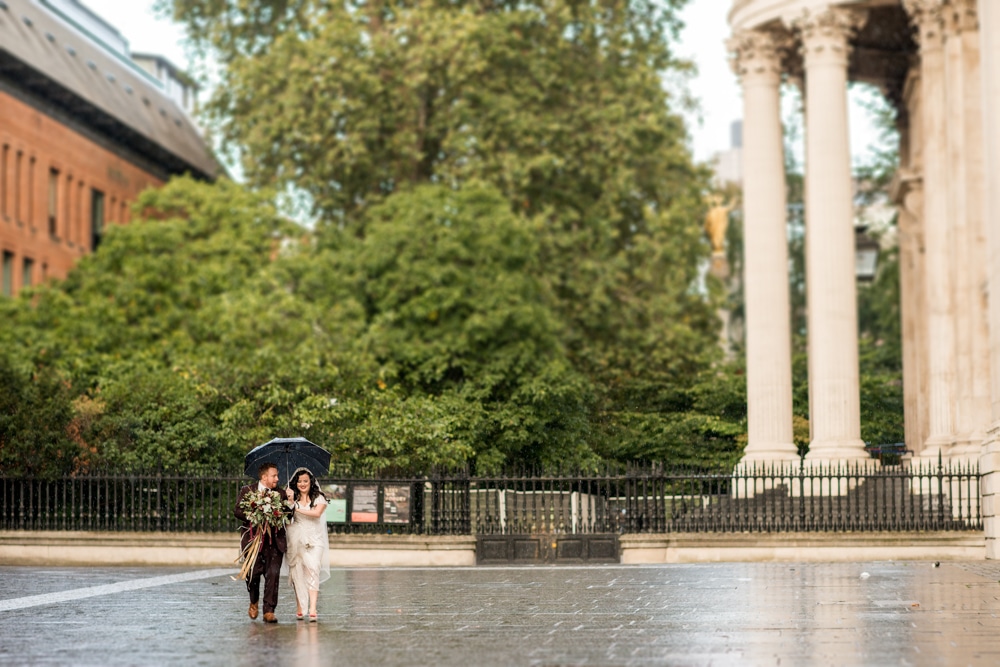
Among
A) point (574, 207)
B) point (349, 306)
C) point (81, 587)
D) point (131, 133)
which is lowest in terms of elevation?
point (81, 587)

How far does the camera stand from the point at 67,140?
208 feet

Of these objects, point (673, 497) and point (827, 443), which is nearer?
point (673, 497)

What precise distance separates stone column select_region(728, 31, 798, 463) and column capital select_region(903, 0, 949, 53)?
3207 millimetres

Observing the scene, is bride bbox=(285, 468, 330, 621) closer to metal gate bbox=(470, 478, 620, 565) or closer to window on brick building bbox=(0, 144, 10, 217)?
metal gate bbox=(470, 478, 620, 565)

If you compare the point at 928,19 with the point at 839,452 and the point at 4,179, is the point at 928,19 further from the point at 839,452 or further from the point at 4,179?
the point at 4,179

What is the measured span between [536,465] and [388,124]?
20000mm

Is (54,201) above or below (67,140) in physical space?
below

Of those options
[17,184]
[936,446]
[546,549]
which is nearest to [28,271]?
[17,184]

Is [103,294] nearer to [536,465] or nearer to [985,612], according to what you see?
[536,465]

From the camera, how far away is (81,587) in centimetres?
2112

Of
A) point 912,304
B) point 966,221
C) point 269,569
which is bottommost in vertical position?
point 269,569

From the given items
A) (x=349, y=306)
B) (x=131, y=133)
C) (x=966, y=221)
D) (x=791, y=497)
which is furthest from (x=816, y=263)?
(x=131, y=133)

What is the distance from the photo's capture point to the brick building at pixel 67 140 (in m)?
58.7

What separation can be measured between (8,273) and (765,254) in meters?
33.0
